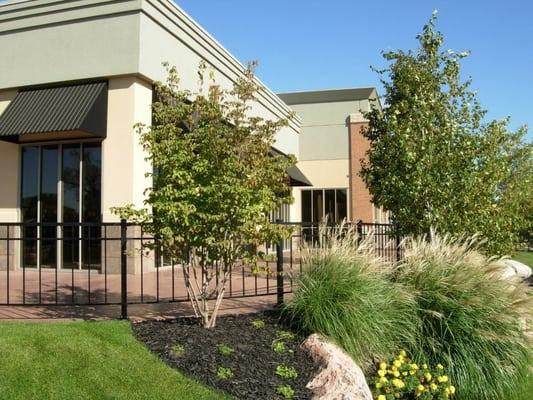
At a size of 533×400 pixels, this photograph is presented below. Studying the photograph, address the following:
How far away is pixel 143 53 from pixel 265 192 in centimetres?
748

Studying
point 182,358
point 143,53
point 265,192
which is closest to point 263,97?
point 143,53

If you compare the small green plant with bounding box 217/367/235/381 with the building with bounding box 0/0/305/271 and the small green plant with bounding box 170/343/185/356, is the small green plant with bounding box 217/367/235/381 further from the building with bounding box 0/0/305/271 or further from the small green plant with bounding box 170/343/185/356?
the building with bounding box 0/0/305/271

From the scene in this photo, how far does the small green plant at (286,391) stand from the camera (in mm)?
4734

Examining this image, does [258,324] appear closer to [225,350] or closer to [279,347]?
[279,347]

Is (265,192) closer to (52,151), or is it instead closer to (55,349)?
(55,349)

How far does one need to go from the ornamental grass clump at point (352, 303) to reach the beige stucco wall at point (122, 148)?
688 cm

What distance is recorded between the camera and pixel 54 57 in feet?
42.2

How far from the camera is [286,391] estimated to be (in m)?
4.78

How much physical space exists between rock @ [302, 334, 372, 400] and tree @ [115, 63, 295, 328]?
58.7 inches

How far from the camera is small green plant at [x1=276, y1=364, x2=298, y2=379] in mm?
5082

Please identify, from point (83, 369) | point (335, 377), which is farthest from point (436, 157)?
point (83, 369)

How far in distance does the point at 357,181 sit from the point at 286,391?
73.3ft

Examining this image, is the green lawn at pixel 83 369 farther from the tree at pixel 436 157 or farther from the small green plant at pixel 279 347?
the tree at pixel 436 157

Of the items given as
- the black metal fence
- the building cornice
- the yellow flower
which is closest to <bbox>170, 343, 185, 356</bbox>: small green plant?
the black metal fence
